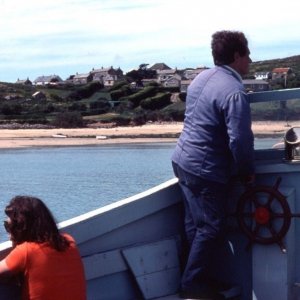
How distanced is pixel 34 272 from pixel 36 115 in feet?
147

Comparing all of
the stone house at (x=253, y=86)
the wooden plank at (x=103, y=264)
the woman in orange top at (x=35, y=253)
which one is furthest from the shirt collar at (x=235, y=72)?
the woman in orange top at (x=35, y=253)

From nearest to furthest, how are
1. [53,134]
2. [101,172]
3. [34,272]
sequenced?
[34,272] → [101,172] → [53,134]

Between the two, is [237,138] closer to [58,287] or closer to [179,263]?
[179,263]

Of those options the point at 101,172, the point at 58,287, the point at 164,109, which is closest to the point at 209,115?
the point at 58,287

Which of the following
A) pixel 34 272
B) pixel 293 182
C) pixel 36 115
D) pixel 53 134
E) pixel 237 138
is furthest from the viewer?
pixel 36 115

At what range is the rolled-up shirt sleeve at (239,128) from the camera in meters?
4.41

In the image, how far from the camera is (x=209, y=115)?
4531 mm

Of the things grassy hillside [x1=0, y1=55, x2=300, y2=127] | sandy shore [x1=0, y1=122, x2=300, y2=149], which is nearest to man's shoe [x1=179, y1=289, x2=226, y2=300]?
sandy shore [x1=0, y1=122, x2=300, y2=149]

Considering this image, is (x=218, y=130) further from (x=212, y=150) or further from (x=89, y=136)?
(x=89, y=136)

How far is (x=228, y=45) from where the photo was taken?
4.62m

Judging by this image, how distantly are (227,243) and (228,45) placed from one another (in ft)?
3.42

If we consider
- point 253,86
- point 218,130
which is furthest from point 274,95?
point 253,86

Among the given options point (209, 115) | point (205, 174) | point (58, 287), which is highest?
point (209, 115)

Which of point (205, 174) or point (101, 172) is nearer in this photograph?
point (205, 174)
